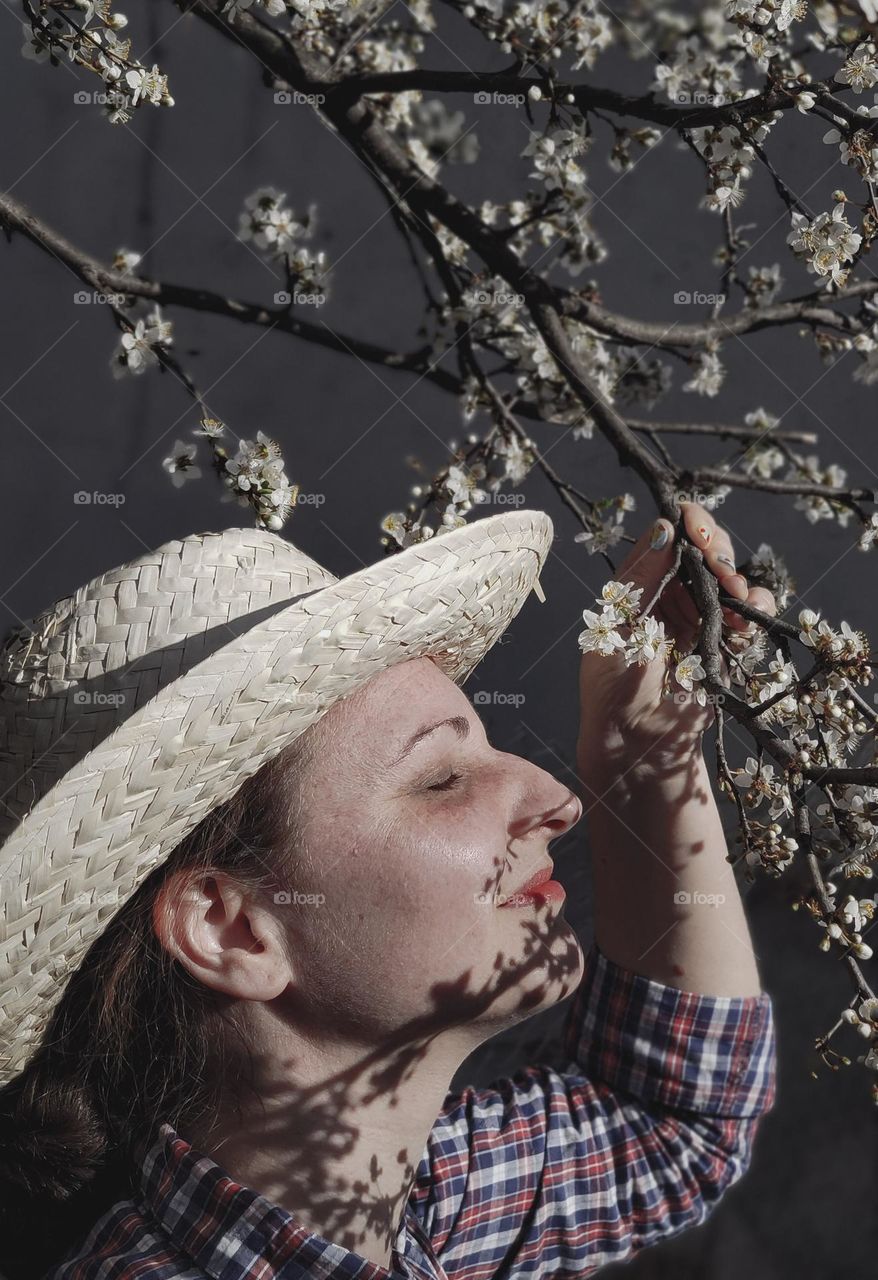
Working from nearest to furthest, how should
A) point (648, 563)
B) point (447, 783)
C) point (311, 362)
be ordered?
point (447, 783), point (648, 563), point (311, 362)

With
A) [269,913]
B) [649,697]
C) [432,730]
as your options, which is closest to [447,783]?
[432,730]

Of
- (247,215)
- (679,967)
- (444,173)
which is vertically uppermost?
(444,173)

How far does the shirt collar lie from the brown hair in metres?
0.07

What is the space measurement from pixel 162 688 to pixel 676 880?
67 cm

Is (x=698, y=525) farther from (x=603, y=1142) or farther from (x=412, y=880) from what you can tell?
(x=603, y=1142)

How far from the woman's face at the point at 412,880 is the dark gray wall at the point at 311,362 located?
0.83 m

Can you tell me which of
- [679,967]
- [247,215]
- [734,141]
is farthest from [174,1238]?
[247,215]

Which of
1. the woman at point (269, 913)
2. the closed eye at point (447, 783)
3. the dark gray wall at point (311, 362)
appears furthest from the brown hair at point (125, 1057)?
the dark gray wall at point (311, 362)

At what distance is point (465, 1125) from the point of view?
1.36 metres

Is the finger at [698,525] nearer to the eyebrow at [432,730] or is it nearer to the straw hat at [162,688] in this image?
the straw hat at [162,688]

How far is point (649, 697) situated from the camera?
1.34 meters

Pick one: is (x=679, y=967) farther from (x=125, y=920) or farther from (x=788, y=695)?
(x=125, y=920)

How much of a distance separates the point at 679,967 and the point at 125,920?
0.65 m

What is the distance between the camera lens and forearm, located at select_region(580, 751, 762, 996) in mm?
1358
